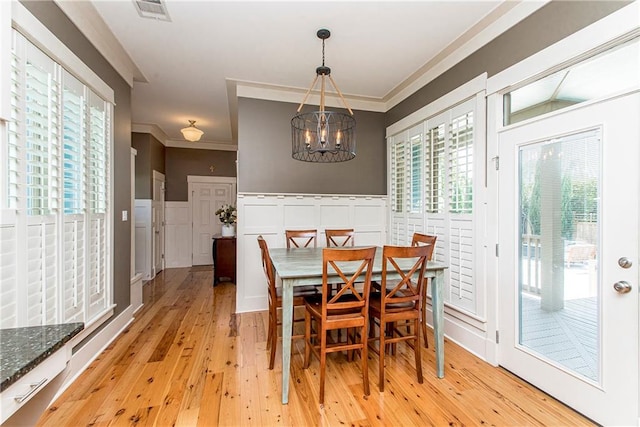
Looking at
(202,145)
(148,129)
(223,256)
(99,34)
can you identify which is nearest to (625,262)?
(99,34)

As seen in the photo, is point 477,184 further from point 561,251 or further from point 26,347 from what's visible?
point 26,347

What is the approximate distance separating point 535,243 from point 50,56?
3.63 m

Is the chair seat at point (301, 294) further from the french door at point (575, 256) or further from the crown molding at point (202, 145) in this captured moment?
the crown molding at point (202, 145)

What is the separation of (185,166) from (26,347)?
20.4 feet

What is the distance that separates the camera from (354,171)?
13.6ft

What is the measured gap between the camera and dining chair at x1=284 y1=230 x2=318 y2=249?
3.54 meters

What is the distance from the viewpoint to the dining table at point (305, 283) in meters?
1.98

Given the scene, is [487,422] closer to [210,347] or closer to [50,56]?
[210,347]

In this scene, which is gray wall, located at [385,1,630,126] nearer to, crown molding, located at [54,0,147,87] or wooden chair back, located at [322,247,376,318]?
wooden chair back, located at [322,247,376,318]

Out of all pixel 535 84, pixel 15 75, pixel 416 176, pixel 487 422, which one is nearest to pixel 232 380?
pixel 487 422

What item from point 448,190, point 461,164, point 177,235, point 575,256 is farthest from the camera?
point 177,235

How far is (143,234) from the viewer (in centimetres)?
537

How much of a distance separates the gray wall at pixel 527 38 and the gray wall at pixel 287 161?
1174 mm

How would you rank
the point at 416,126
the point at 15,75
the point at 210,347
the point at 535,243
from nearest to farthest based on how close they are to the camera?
the point at 15,75 < the point at 535,243 < the point at 210,347 < the point at 416,126
